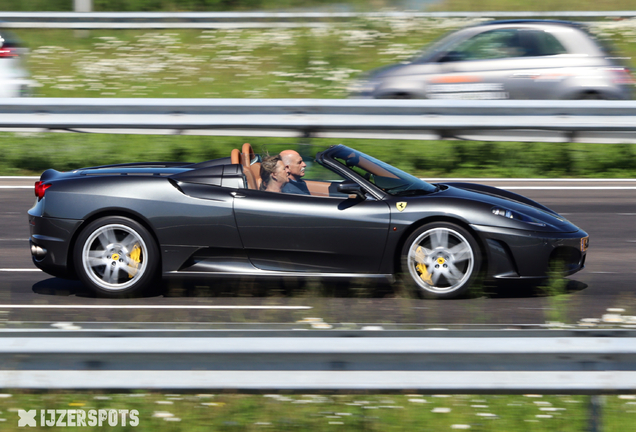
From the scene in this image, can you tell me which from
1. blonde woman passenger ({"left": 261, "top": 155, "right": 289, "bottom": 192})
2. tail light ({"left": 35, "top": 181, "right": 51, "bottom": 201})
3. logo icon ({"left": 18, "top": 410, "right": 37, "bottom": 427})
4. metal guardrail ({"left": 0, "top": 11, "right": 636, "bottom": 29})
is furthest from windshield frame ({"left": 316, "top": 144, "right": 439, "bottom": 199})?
metal guardrail ({"left": 0, "top": 11, "right": 636, "bottom": 29})

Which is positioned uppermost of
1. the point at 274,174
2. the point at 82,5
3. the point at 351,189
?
the point at 82,5

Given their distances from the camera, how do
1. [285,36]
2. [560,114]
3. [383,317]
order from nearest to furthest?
1. [383,317]
2. [560,114]
3. [285,36]

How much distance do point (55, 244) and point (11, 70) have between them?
643 centimetres

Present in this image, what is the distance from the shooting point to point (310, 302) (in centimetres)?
611

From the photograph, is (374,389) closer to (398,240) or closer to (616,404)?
(616,404)

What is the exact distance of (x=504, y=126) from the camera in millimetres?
10406

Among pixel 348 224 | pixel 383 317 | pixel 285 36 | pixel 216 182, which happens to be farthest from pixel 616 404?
pixel 285 36

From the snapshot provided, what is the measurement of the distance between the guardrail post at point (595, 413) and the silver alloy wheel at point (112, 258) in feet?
12.2

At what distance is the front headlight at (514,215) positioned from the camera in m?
6.11

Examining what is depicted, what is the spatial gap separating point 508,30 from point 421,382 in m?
9.04

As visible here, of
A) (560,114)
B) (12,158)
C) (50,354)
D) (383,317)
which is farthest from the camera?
(12,158)

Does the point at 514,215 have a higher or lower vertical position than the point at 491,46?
lower

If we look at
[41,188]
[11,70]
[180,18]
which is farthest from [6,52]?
[41,188]

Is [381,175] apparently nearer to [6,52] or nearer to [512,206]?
[512,206]
